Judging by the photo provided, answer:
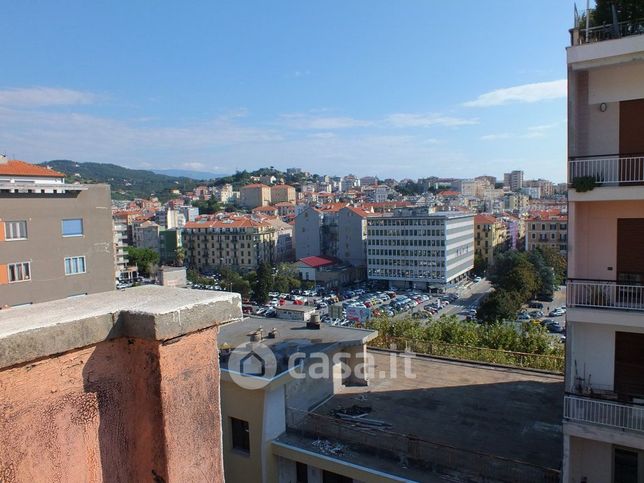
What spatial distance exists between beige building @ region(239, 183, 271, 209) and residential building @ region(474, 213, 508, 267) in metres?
91.4

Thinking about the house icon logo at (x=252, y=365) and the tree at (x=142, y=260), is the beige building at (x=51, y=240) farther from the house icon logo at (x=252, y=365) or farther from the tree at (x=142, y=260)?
the tree at (x=142, y=260)

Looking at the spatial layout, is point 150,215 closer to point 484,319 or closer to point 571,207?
point 484,319

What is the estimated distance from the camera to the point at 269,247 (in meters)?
101

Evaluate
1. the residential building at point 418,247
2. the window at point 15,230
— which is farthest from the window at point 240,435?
the residential building at point 418,247

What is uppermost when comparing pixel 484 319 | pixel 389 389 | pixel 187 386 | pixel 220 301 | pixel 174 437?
pixel 220 301

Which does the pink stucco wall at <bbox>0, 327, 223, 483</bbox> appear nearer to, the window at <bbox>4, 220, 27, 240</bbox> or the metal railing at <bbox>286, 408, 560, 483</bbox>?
the metal railing at <bbox>286, 408, 560, 483</bbox>

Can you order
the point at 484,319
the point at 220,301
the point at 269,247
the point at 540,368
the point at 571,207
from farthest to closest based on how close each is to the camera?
the point at 269,247 < the point at 484,319 < the point at 540,368 < the point at 571,207 < the point at 220,301

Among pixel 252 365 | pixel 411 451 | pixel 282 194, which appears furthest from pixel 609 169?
pixel 282 194

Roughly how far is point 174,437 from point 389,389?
11.6 meters

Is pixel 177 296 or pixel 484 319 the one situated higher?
pixel 177 296

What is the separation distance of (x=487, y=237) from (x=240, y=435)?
89.4 meters

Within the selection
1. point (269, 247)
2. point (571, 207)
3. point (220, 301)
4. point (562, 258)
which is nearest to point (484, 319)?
point (562, 258)

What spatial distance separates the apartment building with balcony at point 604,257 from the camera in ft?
26.9

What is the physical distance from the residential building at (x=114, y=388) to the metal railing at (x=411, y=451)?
802 centimetres
